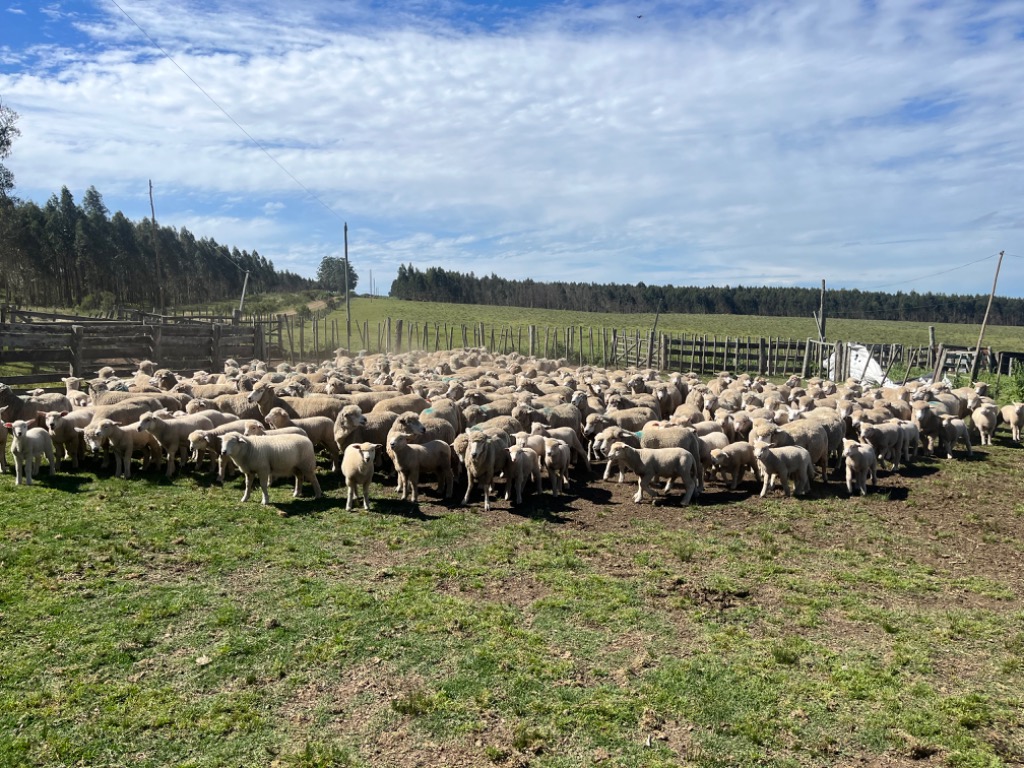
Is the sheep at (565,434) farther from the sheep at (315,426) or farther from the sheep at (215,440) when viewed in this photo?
the sheep at (215,440)

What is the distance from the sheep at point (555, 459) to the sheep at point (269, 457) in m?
4.75

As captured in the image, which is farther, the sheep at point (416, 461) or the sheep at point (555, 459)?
the sheep at point (555, 459)

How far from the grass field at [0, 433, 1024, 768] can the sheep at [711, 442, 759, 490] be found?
2561mm

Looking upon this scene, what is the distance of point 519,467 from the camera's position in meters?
13.3

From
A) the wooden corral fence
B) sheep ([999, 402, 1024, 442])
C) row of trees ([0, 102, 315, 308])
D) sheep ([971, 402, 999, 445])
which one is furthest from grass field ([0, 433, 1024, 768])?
row of trees ([0, 102, 315, 308])

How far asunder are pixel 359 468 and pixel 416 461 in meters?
1.28

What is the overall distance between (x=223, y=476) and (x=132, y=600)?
18.5ft

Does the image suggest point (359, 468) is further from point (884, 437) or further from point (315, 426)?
point (884, 437)

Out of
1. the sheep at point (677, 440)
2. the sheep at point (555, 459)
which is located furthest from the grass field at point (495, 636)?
the sheep at point (677, 440)

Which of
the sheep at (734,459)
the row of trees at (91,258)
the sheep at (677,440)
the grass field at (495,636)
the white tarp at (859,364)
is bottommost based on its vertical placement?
the grass field at (495,636)

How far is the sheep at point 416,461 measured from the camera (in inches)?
514

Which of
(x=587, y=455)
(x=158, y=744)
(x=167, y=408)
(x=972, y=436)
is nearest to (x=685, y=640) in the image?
(x=158, y=744)

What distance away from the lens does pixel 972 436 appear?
70.8ft

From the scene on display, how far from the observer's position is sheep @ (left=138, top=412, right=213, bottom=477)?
13.9 meters
